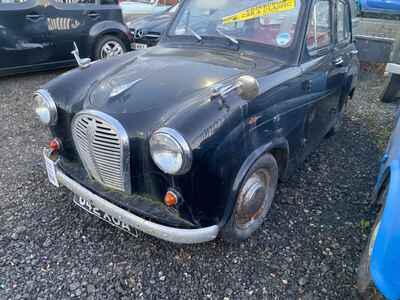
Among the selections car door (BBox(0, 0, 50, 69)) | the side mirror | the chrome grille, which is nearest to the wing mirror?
the side mirror

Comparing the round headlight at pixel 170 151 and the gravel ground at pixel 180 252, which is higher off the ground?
the round headlight at pixel 170 151

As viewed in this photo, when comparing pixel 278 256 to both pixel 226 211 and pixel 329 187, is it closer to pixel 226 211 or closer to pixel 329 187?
pixel 226 211

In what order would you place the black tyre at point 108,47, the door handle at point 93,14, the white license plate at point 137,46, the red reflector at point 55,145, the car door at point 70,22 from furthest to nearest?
the white license plate at point 137,46, the black tyre at point 108,47, the door handle at point 93,14, the car door at point 70,22, the red reflector at point 55,145

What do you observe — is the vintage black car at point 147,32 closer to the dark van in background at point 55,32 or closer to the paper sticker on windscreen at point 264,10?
the dark van in background at point 55,32

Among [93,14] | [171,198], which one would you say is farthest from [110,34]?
[171,198]

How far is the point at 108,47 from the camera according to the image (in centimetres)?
628

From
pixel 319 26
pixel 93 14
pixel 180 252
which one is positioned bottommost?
pixel 180 252

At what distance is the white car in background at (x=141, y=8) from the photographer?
840cm

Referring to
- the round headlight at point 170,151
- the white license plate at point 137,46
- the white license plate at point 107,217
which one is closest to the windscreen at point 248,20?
the round headlight at point 170,151

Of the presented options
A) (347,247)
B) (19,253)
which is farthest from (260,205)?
(19,253)

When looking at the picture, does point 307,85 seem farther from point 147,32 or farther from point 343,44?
point 147,32

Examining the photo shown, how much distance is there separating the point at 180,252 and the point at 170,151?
99 centimetres

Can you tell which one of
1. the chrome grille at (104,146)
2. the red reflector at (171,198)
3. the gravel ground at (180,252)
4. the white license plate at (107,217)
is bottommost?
the gravel ground at (180,252)

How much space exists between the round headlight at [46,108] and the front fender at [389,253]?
2221 mm
